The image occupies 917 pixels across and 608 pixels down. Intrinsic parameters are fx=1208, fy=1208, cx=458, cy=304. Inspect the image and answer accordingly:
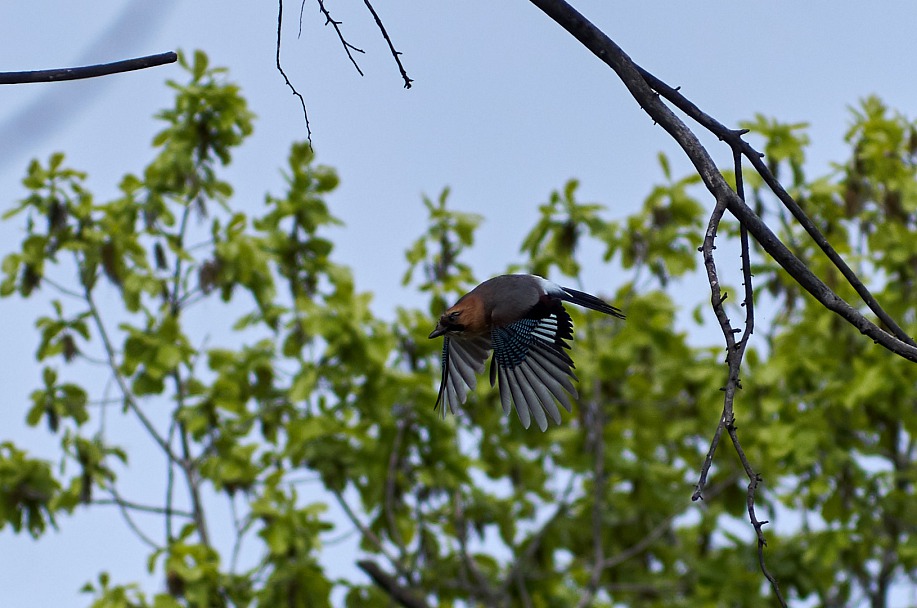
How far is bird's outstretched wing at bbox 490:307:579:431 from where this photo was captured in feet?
13.5

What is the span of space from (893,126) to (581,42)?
657 cm

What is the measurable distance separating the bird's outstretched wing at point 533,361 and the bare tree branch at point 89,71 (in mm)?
1968

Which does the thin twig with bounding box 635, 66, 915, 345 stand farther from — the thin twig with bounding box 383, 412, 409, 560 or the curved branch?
the thin twig with bounding box 383, 412, 409, 560

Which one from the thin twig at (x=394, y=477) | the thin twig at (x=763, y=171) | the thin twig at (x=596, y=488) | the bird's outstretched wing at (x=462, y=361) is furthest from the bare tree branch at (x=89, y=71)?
the thin twig at (x=596, y=488)

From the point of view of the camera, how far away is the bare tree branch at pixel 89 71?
7.61 feet

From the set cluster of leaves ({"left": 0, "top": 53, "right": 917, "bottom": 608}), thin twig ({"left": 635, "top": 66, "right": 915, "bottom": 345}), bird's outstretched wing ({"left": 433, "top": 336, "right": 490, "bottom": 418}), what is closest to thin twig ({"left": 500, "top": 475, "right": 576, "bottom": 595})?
cluster of leaves ({"left": 0, "top": 53, "right": 917, "bottom": 608})

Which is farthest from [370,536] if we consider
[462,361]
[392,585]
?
[462,361]

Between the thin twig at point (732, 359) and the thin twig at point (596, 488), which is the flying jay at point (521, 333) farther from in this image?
the thin twig at point (596, 488)

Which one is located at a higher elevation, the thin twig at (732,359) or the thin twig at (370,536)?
the thin twig at (370,536)

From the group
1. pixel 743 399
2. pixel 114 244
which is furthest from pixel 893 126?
pixel 114 244

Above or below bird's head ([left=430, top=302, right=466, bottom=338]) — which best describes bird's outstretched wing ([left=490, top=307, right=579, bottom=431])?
below

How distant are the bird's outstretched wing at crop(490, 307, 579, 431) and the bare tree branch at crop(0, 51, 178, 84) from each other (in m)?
1.97

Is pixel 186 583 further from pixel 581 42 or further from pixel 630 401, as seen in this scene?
pixel 581 42

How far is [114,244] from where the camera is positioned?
26.0ft
